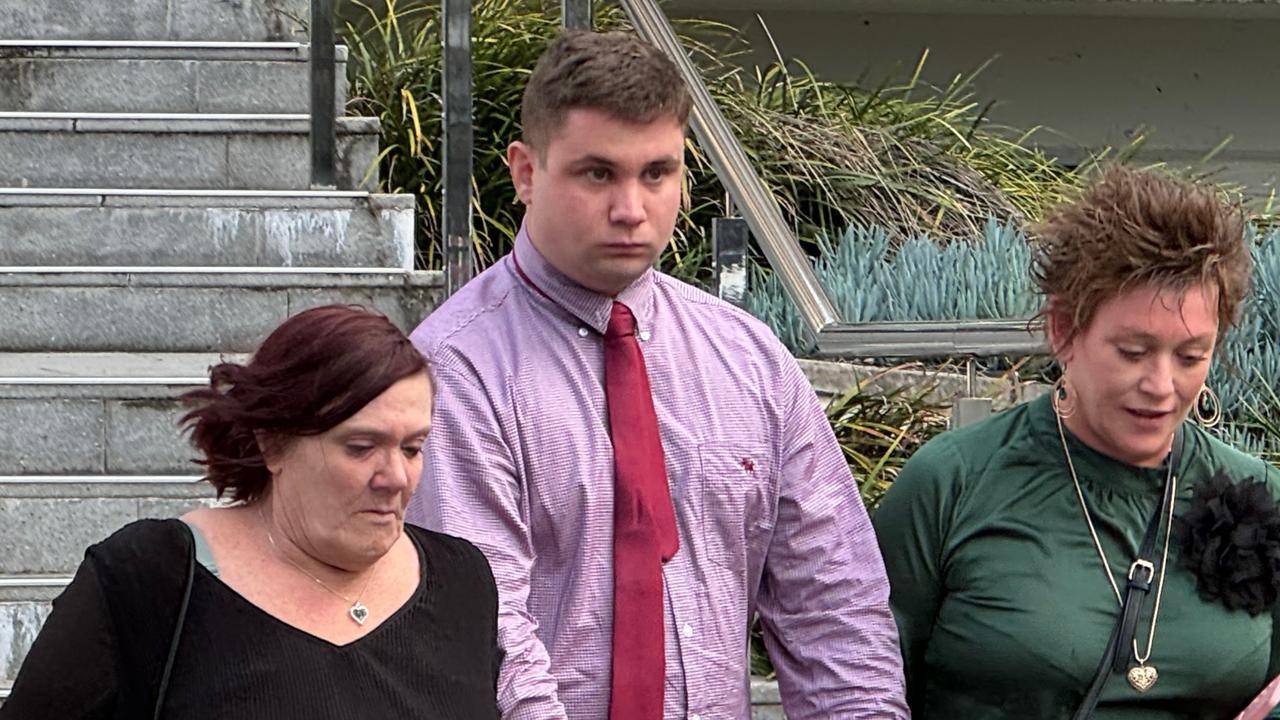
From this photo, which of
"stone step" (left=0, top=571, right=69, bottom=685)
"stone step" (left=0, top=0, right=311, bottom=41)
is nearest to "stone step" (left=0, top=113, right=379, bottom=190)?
"stone step" (left=0, top=0, right=311, bottom=41)

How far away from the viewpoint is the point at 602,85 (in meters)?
2.67

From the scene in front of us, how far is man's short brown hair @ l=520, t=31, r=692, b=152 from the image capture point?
268 centimetres

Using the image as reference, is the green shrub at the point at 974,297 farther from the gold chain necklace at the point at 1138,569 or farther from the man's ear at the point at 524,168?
the man's ear at the point at 524,168

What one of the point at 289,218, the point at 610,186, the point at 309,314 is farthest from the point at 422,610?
the point at 289,218

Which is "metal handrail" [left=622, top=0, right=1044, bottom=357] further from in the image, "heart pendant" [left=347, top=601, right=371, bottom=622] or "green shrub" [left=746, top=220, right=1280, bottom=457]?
"heart pendant" [left=347, top=601, right=371, bottom=622]

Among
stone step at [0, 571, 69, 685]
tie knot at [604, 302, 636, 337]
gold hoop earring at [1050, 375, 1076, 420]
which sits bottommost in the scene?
stone step at [0, 571, 69, 685]

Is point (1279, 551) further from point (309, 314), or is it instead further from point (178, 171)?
point (178, 171)

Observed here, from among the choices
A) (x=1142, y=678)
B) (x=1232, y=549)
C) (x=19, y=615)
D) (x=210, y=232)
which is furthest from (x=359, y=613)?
(x=210, y=232)

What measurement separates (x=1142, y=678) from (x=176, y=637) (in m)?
1.25

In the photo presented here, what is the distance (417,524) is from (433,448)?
122 mm

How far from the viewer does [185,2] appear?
6438 millimetres

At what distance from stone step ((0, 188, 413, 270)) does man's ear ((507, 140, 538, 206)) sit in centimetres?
253

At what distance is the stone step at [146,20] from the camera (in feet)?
20.9

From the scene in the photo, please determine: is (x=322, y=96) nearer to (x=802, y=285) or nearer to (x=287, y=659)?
(x=802, y=285)
